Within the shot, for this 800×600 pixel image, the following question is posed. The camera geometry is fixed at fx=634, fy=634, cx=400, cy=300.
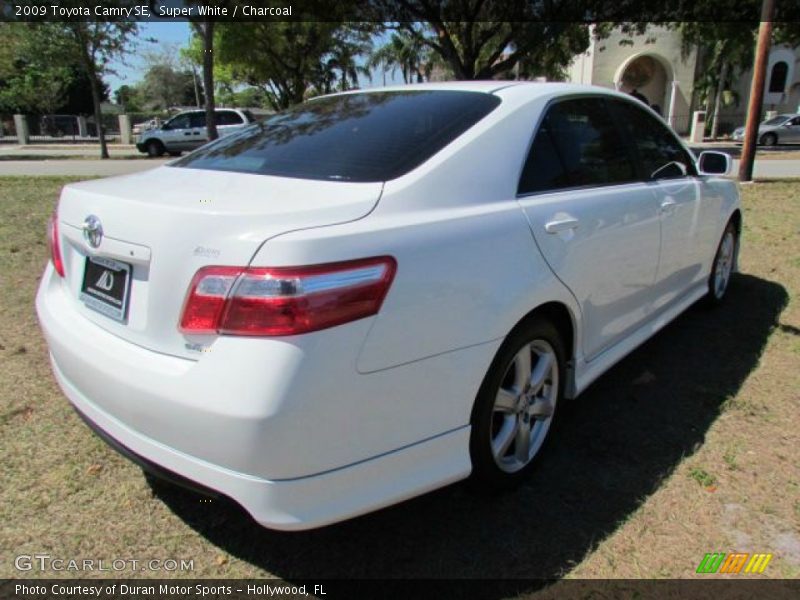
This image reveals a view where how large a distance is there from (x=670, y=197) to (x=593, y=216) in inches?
40.2

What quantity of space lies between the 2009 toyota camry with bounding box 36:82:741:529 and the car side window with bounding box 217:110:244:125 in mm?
20860

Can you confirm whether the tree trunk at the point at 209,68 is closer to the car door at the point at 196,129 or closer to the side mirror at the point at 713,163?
the car door at the point at 196,129

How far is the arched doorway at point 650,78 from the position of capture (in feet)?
124

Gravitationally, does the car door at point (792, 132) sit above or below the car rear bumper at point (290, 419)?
below

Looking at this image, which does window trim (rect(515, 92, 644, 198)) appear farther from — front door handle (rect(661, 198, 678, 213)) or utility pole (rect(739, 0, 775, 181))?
utility pole (rect(739, 0, 775, 181))

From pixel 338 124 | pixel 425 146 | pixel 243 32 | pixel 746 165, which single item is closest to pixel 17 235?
pixel 338 124

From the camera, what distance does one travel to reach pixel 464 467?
2.22 metres

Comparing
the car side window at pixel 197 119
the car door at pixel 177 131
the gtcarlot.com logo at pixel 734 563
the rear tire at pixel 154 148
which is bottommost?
the rear tire at pixel 154 148

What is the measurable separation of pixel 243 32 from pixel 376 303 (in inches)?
1153

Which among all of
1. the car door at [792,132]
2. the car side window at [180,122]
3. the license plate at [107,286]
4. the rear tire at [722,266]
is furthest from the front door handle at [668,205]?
the car door at [792,132]

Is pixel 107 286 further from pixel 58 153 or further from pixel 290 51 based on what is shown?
pixel 290 51

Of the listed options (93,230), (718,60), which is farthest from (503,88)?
(718,60)

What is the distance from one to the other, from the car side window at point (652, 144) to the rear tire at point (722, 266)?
0.84 meters

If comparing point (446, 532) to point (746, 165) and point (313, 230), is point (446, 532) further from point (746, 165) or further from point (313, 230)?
point (746, 165)
